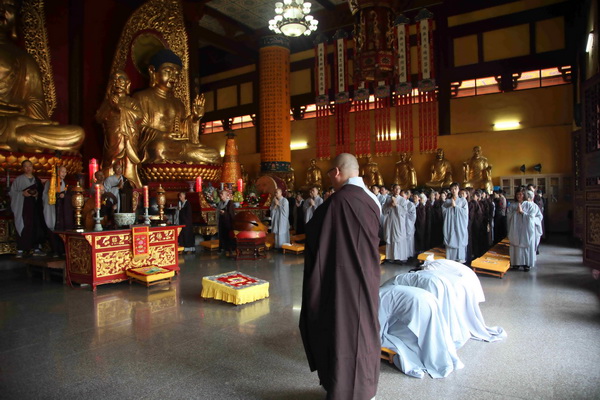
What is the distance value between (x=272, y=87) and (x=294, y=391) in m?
11.6

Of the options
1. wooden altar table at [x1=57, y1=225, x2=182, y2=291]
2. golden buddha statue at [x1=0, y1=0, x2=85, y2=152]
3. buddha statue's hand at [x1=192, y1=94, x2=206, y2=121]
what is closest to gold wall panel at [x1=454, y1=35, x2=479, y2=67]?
buddha statue's hand at [x1=192, y1=94, x2=206, y2=121]

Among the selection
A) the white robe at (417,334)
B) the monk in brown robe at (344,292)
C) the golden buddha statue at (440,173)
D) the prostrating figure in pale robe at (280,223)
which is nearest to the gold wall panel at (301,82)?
the golden buddha statue at (440,173)

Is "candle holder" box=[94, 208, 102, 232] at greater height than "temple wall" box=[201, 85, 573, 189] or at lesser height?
lesser

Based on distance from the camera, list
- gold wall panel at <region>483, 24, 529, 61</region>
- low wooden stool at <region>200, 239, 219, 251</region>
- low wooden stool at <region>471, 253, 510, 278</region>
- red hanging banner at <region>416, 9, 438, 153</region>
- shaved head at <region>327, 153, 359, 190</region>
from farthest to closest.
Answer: red hanging banner at <region>416, 9, 438, 153</region>
gold wall panel at <region>483, 24, 529, 61</region>
low wooden stool at <region>200, 239, 219, 251</region>
low wooden stool at <region>471, 253, 510, 278</region>
shaved head at <region>327, 153, 359, 190</region>

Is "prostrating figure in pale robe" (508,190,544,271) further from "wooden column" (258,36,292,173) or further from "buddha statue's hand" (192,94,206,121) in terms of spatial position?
"wooden column" (258,36,292,173)

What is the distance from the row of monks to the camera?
12000 millimetres

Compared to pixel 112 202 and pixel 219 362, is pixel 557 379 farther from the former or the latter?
pixel 112 202

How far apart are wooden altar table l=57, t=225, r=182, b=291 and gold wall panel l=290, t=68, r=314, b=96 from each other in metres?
11.5

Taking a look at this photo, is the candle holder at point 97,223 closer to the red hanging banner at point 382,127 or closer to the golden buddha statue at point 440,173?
the golden buddha statue at point 440,173

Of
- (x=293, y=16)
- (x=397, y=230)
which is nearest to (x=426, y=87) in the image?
(x=293, y=16)

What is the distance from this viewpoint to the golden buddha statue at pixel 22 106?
7.07 meters

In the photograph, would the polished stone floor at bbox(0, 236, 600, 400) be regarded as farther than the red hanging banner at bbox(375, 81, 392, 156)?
No

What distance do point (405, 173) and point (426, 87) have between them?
282 cm

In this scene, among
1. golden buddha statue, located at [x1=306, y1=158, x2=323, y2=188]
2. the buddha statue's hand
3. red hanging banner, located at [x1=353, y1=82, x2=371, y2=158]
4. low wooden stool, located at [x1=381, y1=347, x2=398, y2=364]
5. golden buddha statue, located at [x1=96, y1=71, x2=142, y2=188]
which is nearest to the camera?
low wooden stool, located at [x1=381, y1=347, x2=398, y2=364]
